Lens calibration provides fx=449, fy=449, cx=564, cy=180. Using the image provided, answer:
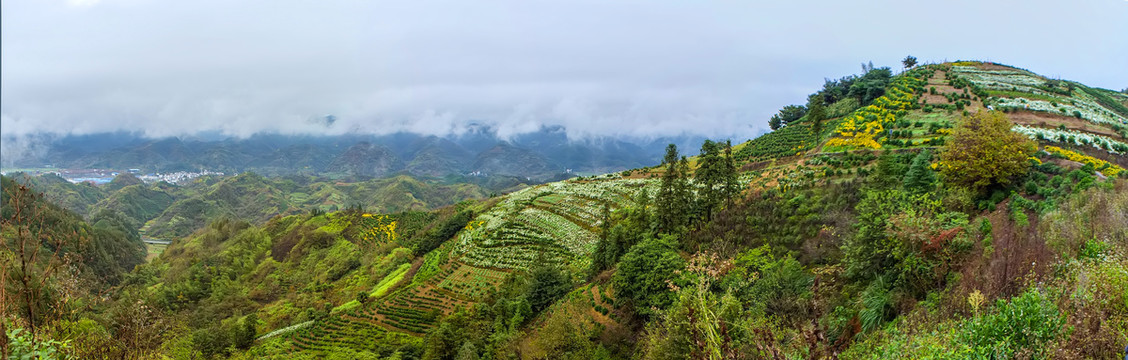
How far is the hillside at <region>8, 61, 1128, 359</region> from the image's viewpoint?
9422mm

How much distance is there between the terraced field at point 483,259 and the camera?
125ft

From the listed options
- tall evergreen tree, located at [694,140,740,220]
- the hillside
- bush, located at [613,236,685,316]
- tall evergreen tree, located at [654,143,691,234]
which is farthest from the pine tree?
tall evergreen tree, located at [654,143,691,234]

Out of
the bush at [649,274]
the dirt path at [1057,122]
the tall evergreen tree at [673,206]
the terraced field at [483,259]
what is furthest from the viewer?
the terraced field at [483,259]

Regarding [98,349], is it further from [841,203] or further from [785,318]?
[841,203]

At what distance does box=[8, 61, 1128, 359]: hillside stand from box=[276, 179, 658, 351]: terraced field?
26 centimetres

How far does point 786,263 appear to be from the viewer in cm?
1909

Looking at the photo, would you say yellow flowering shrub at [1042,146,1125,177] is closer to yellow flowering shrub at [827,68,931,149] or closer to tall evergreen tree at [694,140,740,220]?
yellow flowering shrub at [827,68,931,149]

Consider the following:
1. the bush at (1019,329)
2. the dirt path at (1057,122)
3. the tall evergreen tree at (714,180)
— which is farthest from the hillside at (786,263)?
the dirt path at (1057,122)

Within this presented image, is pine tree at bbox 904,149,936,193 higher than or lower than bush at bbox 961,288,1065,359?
higher

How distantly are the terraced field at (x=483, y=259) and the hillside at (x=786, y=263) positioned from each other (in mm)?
255

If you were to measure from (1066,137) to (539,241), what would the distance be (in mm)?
40128

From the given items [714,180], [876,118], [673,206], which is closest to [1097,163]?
[714,180]

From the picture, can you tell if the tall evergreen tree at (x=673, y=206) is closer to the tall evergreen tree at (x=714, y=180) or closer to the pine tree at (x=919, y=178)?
the tall evergreen tree at (x=714, y=180)

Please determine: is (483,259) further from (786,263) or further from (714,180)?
(786,263)
